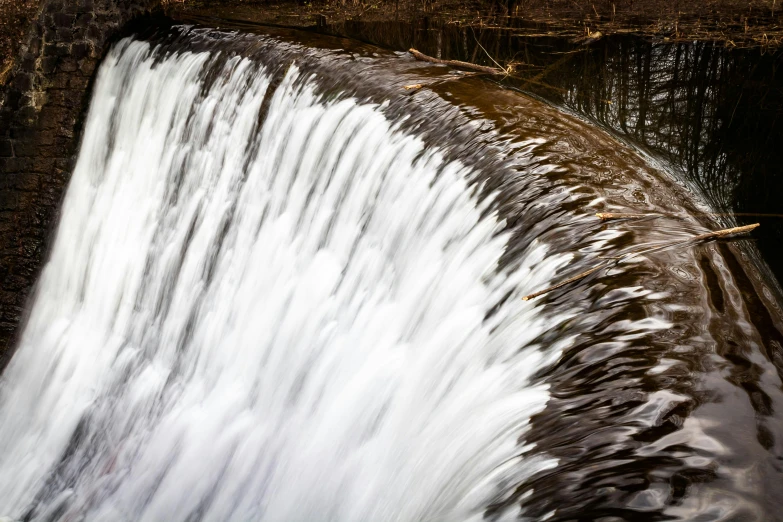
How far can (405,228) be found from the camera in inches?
159

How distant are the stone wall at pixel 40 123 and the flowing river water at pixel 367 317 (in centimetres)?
21

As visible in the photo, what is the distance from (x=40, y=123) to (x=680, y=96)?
5.44m

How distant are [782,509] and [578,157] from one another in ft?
7.42

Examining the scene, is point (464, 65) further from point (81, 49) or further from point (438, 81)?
point (81, 49)

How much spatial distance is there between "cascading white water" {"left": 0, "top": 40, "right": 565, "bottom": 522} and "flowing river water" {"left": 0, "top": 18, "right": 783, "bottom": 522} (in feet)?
0.06

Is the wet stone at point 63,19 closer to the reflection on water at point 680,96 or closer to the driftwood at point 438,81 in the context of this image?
the reflection on water at point 680,96

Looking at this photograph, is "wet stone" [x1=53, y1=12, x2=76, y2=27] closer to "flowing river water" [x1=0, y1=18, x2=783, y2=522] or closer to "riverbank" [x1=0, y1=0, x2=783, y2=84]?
"riverbank" [x1=0, y1=0, x2=783, y2=84]

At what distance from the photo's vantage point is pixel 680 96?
525cm

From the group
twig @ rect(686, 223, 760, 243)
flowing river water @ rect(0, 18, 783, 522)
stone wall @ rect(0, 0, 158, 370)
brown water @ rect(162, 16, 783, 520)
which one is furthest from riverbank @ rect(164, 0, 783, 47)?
twig @ rect(686, 223, 760, 243)

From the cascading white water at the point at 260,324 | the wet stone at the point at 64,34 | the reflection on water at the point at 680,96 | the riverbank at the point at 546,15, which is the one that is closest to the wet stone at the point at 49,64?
the wet stone at the point at 64,34

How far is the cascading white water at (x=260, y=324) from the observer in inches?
121

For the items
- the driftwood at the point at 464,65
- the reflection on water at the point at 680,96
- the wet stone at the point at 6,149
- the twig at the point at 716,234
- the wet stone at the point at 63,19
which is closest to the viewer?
the twig at the point at 716,234

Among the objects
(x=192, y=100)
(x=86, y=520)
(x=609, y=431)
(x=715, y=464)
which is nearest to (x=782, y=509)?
(x=715, y=464)

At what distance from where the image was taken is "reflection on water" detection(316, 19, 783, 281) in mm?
4059
